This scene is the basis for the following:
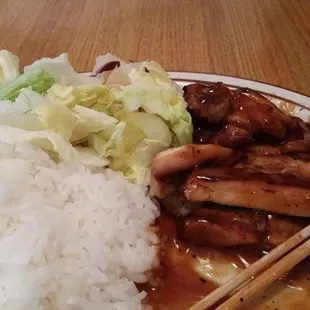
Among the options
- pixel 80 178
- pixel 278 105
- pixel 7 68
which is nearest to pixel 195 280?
pixel 80 178

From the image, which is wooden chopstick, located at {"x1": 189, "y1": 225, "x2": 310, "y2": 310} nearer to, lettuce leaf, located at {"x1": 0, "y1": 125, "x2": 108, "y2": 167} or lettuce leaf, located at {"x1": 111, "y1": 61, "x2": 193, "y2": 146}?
lettuce leaf, located at {"x1": 111, "y1": 61, "x2": 193, "y2": 146}

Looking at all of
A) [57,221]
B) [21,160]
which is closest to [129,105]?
[21,160]

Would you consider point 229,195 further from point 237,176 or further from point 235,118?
point 235,118

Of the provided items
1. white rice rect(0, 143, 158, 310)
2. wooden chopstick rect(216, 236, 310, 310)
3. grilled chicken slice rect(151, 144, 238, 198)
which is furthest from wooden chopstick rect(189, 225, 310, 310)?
grilled chicken slice rect(151, 144, 238, 198)

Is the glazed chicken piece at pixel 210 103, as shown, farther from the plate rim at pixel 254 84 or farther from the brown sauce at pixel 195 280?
the brown sauce at pixel 195 280

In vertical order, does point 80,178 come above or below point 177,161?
below

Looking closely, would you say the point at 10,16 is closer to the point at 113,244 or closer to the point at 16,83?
the point at 16,83
